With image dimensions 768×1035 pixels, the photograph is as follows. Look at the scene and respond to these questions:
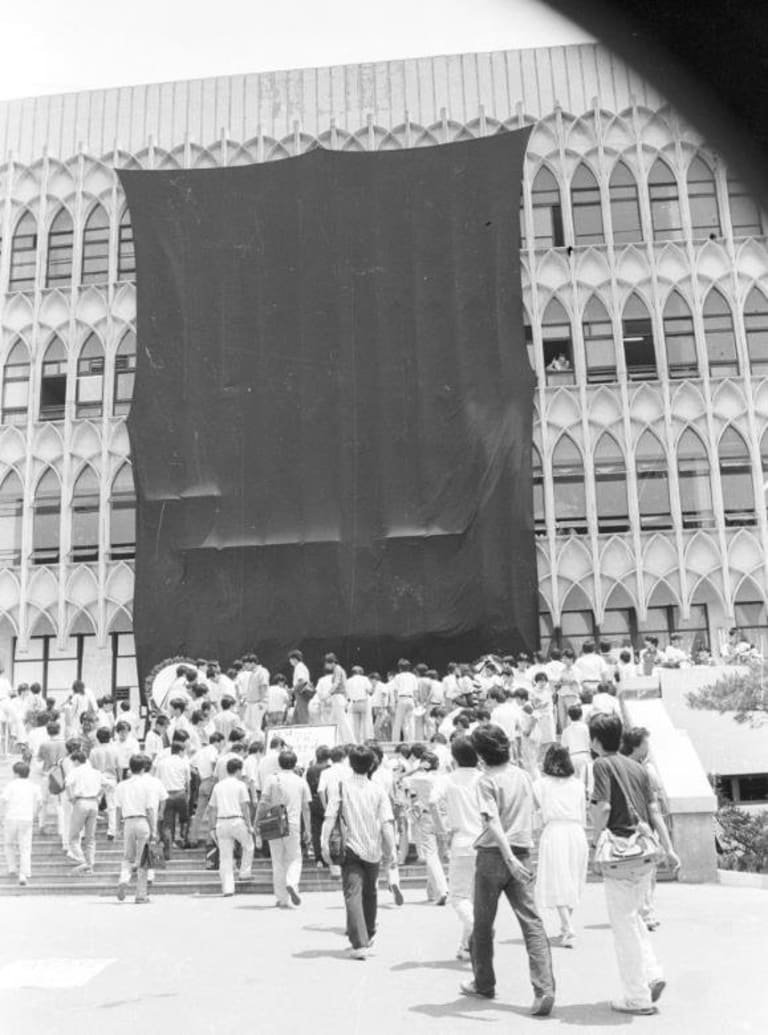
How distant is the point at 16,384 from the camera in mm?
31891

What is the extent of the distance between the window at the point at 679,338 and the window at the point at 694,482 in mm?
1773

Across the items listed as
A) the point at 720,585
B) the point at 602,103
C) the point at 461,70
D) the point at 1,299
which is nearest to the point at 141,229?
the point at 1,299

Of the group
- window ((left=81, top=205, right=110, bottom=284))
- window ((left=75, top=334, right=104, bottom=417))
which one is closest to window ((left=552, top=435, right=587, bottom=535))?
window ((left=75, top=334, right=104, bottom=417))

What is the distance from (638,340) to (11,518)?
17.1 m

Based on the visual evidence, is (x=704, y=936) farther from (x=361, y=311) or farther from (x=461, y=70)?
(x=461, y=70)

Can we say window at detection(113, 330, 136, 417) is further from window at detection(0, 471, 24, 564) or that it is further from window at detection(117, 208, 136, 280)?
window at detection(0, 471, 24, 564)

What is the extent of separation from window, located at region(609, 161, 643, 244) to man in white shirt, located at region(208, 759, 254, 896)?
22621 millimetres

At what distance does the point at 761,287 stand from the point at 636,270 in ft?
10.6

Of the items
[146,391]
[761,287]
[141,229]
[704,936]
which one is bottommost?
[704,936]

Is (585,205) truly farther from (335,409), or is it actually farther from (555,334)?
(335,409)

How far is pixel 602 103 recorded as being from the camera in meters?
31.2

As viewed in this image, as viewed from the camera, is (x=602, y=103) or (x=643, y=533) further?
(x=602, y=103)

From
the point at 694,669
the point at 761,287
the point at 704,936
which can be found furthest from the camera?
the point at 761,287

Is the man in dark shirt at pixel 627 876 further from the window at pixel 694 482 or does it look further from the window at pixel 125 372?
the window at pixel 125 372
